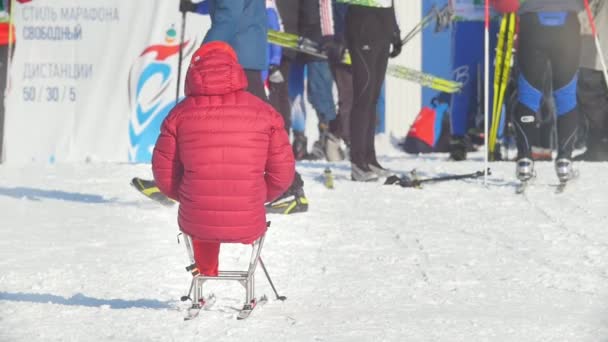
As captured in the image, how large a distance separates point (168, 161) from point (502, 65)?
6586 millimetres

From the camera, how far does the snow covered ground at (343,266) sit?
14.8ft

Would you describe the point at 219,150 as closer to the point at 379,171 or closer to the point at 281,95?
the point at 379,171

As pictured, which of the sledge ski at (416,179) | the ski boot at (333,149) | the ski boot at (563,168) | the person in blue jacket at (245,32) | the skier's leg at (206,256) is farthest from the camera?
the ski boot at (333,149)

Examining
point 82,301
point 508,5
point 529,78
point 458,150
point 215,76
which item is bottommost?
point 458,150

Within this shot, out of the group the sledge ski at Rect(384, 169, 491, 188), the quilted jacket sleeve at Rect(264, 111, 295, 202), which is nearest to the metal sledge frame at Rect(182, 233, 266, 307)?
the quilted jacket sleeve at Rect(264, 111, 295, 202)

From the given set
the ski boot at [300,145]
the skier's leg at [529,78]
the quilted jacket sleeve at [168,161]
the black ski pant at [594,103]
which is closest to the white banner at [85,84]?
the ski boot at [300,145]

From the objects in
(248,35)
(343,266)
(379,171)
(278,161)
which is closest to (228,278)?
(278,161)

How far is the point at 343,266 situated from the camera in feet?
19.2

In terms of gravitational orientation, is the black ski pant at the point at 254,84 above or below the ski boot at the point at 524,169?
above

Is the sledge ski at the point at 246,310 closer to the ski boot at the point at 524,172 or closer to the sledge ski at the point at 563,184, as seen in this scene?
the ski boot at the point at 524,172

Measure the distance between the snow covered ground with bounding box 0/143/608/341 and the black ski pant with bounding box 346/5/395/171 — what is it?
36 centimetres

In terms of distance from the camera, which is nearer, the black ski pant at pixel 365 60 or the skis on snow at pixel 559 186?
the skis on snow at pixel 559 186

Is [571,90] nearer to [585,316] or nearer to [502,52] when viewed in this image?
[502,52]

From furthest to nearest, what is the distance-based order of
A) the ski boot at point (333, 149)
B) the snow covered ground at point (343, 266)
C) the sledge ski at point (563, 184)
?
the ski boot at point (333, 149) → the sledge ski at point (563, 184) → the snow covered ground at point (343, 266)
